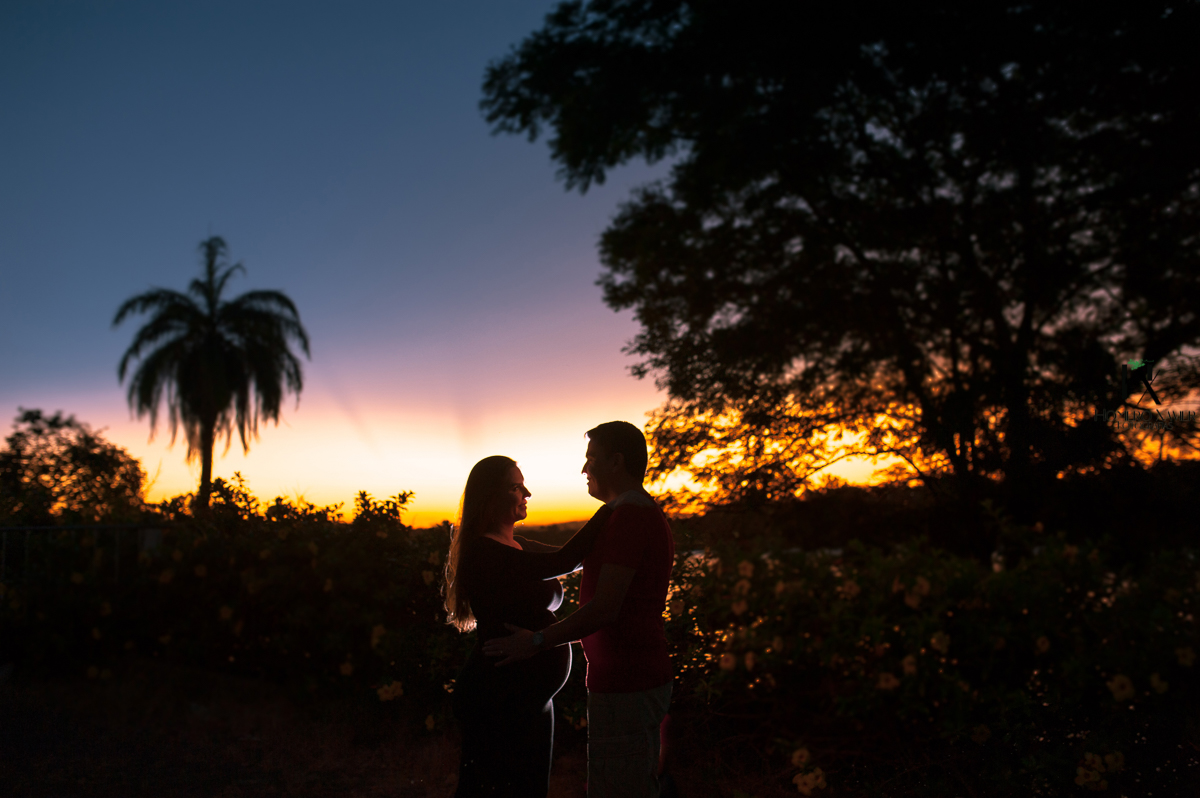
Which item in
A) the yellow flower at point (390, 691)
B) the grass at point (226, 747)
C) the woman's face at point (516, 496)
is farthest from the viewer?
the yellow flower at point (390, 691)

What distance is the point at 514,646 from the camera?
2664 millimetres

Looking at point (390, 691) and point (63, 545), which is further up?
point (63, 545)

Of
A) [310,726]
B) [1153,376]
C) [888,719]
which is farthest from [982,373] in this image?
[310,726]

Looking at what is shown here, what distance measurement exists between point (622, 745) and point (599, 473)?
36.3 inches

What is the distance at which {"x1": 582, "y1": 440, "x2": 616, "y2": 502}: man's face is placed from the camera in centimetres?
265

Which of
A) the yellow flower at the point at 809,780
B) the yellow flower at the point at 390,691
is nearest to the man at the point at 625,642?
the yellow flower at the point at 809,780

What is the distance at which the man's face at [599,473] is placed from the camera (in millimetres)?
2650

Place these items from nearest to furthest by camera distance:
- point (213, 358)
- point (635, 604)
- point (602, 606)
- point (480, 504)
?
point (602, 606)
point (635, 604)
point (480, 504)
point (213, 358)

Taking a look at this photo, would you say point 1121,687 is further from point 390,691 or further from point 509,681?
point 390,691

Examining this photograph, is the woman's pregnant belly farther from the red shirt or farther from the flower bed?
the flower bed

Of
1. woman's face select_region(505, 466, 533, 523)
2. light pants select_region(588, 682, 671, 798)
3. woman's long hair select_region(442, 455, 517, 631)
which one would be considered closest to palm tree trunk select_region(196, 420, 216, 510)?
woman's long hair select_region(442, 455, 517, 631)

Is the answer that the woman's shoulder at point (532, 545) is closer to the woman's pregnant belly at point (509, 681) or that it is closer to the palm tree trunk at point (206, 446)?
the woman's pregnant belly at point (509, 681)

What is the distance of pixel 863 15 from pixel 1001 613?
870cm

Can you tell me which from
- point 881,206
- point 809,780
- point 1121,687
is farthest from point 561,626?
point 881,206
